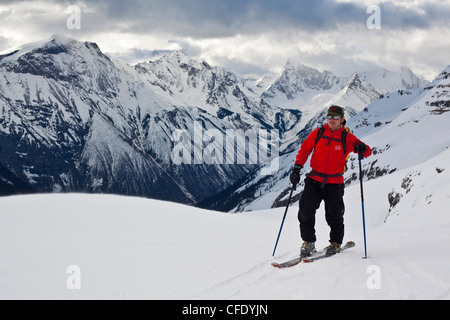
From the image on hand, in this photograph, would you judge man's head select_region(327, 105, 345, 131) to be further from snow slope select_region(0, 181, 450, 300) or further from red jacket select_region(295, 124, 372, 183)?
snow slope select_region(0, 181, 450, 300)

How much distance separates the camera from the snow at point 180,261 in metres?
7.26

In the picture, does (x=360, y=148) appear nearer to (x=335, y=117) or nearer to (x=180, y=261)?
(x=335, y=117)

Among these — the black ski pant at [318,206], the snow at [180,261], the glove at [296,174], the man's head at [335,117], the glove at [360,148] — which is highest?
the man's head at [335,117]

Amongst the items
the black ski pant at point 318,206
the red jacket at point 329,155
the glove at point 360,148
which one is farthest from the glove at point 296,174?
the glove at point 360,148

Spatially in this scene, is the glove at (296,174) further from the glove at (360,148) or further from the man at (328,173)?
the glove at (360,148)

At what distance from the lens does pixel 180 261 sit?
389 inches

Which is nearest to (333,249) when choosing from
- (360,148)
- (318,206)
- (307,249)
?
(307,249)

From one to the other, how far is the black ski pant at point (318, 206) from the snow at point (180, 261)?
2.47ft

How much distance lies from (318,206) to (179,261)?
371cm

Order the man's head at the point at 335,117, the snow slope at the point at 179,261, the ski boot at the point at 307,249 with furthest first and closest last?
the man's head at the point at 335,117
the ski boot at the point at 307,249
the snow slope at the point at 179,261

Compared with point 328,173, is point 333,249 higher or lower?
lower
